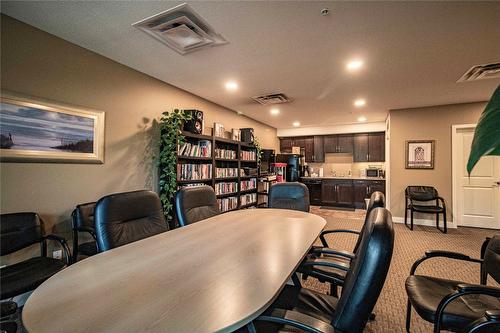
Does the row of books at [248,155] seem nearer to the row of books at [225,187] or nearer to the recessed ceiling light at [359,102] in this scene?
the row of books at [225,187]

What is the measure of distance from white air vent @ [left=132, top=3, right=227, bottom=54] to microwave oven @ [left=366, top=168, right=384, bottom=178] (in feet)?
19.1

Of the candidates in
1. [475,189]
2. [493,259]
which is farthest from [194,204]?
[475,189]

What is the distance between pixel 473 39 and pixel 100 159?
4024 mm

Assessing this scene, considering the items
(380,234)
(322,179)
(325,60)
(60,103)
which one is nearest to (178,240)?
(380,234)

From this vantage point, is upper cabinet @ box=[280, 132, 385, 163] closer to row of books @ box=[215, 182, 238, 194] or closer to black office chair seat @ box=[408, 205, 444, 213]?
black office chair seat @ box=[408, 205, 444, 213]

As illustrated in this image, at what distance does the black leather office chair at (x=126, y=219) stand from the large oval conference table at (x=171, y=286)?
0.18m

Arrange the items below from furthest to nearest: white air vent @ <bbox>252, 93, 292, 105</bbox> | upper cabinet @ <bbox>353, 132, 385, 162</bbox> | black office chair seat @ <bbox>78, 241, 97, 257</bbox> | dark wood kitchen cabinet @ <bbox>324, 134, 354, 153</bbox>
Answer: dark wood kitchen cabinet @ <bbox>324, 134, 354, 153</bbox> → upper cabinet @ <bbox>353, 132, 385, 162</bbox> → white air vent @ <bbox>252, 93, 292, 105</bbox> → black office chair seat @ <bbox>78, 241, 97, 257</bbox>

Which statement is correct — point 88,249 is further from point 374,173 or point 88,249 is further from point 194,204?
point 374,173

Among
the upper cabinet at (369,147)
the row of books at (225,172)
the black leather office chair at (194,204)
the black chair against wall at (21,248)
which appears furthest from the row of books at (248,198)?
the upper cabinet at (369,147)

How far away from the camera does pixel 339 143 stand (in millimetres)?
7078

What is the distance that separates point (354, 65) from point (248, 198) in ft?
10.2

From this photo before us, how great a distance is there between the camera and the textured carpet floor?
6.10 ft

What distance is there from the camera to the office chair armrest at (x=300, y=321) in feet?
2.68

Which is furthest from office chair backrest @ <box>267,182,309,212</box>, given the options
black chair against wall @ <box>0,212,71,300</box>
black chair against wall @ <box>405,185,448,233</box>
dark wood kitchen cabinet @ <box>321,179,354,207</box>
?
dark wood kitchen cabinet @ <box>321,179,354,207</box>
